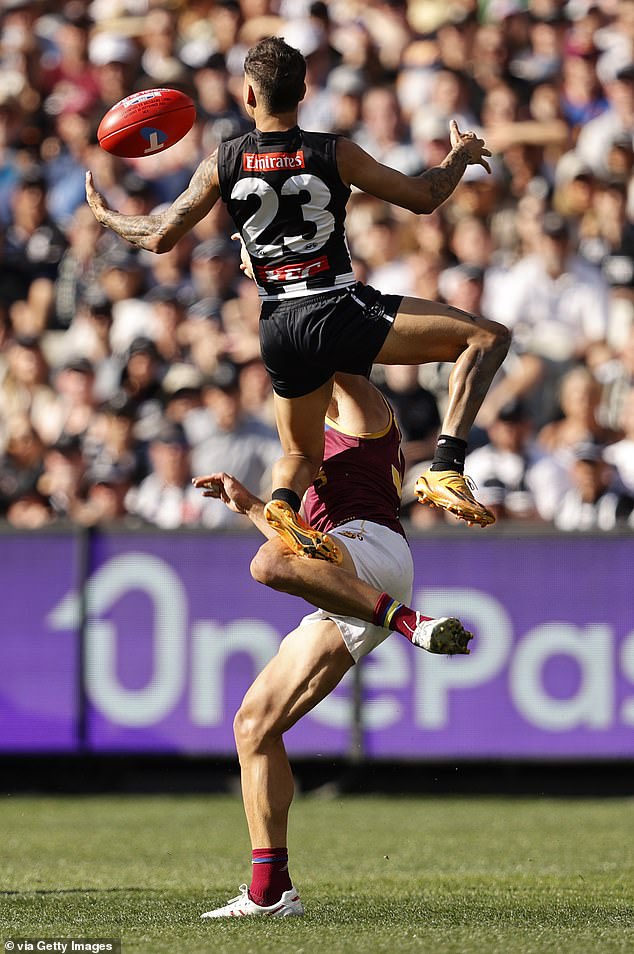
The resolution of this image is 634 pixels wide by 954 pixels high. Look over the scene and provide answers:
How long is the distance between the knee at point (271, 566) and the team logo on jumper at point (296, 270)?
105cm

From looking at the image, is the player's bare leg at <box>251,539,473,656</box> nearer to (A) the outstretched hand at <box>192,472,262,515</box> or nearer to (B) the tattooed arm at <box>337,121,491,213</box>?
(A) the outstretched hand at <box>192,472,262,515</box>

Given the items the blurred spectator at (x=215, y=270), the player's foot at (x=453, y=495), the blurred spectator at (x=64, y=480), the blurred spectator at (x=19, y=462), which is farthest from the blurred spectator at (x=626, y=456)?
the player's foot at (x=453, y=495)

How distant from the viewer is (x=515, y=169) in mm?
13719

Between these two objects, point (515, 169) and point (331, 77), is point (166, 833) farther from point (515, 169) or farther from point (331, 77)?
point (331, 77)

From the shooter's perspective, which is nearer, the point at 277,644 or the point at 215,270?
the point at 277,644

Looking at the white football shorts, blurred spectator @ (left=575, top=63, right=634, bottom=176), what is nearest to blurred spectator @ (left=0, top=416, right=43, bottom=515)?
blurred spectator @ (left=575, top=63, right=634, bottom=176)

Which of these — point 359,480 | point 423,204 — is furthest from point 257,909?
point 423,204

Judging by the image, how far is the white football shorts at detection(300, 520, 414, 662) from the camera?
6336 mm

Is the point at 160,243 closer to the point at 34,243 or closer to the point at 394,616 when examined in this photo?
the point at 394,616

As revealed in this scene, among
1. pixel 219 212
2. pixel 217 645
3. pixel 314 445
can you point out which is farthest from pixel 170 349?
pixel 314 445

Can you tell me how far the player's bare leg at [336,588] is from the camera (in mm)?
6047

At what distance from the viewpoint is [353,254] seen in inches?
534

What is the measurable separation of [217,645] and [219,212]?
4.51m

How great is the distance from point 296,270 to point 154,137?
93cm
